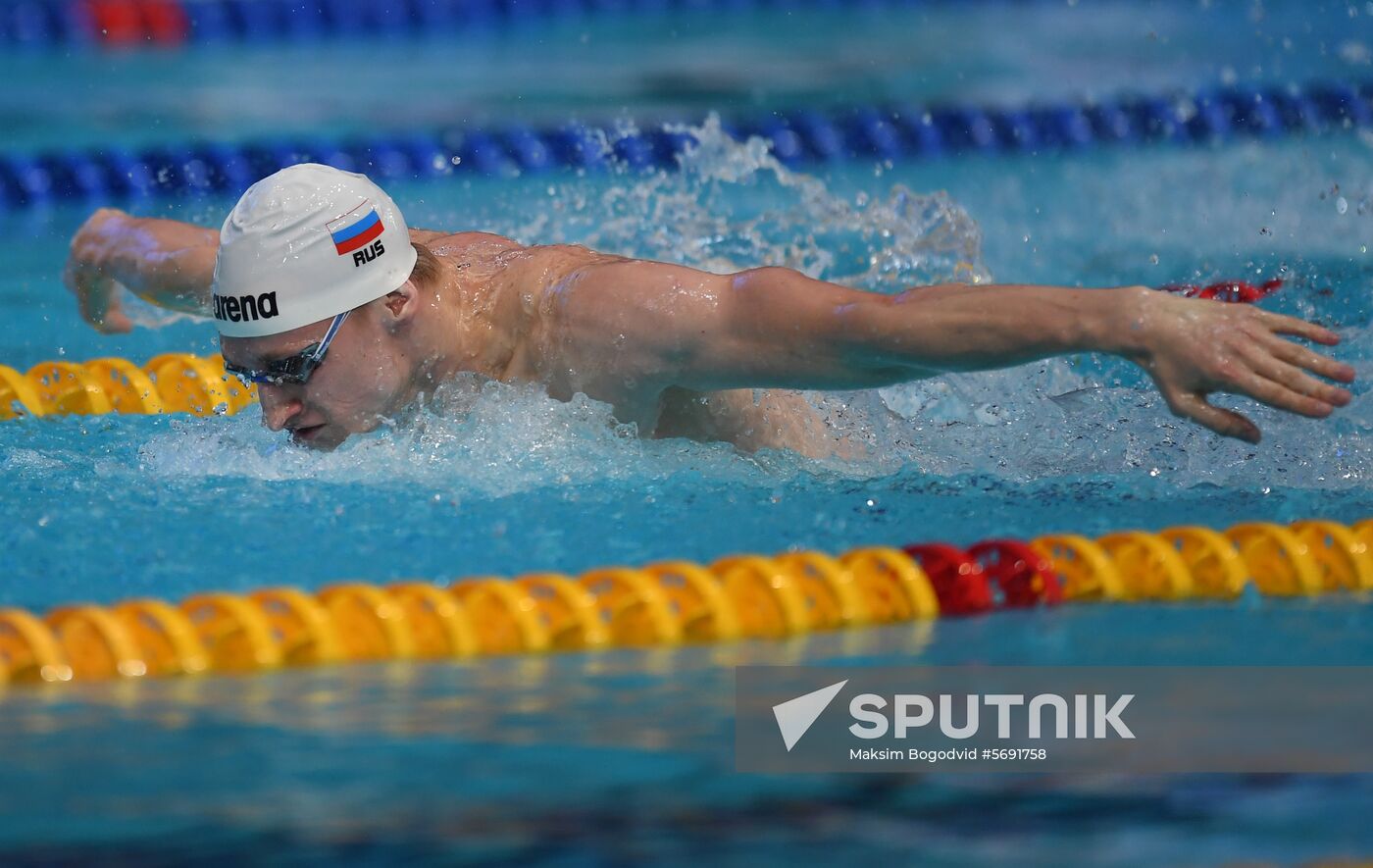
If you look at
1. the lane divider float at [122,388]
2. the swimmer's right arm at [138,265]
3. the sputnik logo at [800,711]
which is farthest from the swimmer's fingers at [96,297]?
the sputnik logo at [800,711]

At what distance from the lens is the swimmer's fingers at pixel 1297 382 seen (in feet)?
6.91

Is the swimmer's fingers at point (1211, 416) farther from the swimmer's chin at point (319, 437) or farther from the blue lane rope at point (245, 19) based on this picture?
the blue lane rope at point (245, 19)

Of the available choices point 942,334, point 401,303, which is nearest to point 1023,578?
point 942,334

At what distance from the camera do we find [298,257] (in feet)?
9.00

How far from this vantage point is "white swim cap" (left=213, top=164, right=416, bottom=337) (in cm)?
273

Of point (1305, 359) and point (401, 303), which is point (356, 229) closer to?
point (401, 303)

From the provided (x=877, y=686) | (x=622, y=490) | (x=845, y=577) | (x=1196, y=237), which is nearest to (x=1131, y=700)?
(x=877, y=686)

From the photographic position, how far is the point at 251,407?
3.38m

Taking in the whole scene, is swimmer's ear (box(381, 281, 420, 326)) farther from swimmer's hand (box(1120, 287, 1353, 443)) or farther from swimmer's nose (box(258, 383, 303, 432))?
swimmer's hand (box(1120, 287, 1353, 443))

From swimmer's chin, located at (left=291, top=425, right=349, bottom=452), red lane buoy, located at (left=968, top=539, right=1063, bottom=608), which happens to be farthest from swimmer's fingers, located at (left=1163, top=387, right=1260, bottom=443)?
swimmer's chin, located at (left=291, top=425, right=349, bottom=452)

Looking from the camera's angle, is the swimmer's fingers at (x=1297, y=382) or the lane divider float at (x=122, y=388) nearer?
the swimmer's fingers at (x=1297, y=382)

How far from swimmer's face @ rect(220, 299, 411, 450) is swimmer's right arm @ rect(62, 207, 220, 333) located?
0.70m

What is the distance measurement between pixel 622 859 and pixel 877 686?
580 millimetres

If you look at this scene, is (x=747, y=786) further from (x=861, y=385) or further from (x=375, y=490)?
(x=375, y=490)
